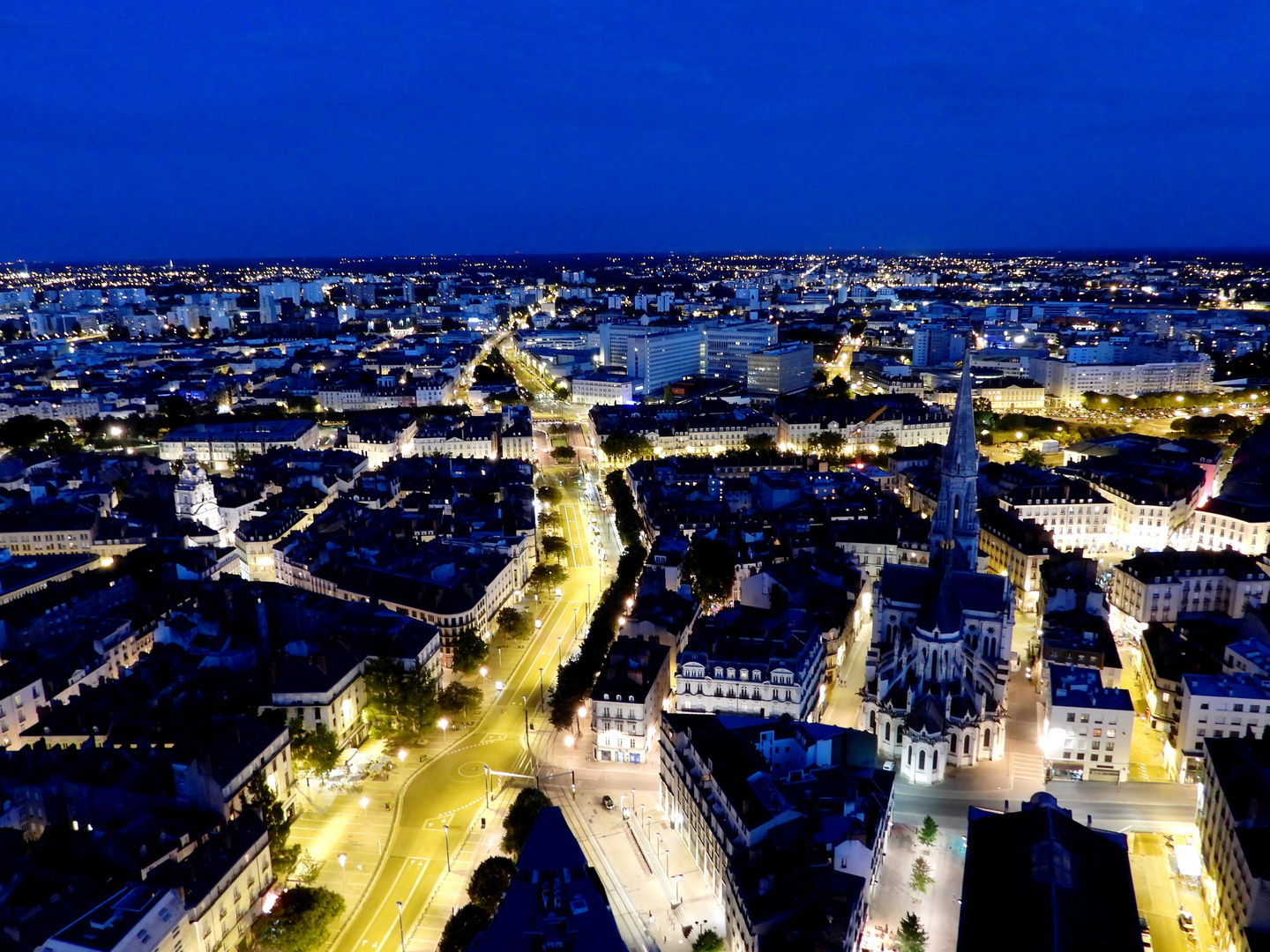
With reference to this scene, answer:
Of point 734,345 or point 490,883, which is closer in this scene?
point 490,883

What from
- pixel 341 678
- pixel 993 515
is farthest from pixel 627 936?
pixel 993 515

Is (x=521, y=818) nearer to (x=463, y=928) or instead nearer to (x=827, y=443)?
(x=463, y=928)

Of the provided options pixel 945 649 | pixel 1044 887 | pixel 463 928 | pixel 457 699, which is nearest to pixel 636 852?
pixel 463 928

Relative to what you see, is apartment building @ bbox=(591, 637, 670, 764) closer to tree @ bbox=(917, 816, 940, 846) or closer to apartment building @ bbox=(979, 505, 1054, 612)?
tree @ bbox=(917, 816, 940, 846)

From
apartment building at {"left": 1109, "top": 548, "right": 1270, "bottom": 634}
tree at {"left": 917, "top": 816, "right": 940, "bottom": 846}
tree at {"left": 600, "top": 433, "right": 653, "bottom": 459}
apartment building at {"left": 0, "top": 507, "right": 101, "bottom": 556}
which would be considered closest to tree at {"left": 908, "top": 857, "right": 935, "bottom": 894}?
tree at {"left": 917, "top": 816, "right": 940, "bottom": 846}

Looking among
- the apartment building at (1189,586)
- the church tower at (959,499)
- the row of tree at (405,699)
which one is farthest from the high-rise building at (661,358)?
the row of tree at (405,699)

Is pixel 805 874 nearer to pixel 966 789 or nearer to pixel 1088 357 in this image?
pixel 966 789

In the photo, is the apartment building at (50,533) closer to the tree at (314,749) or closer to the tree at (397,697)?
the tree at (397,697)
